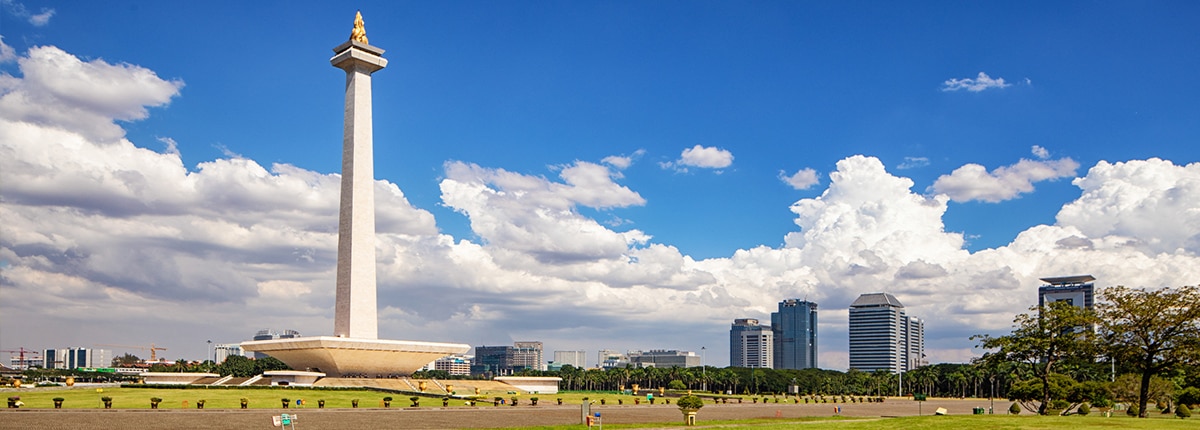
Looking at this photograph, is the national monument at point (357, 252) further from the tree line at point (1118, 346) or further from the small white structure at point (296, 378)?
the tree line at point (1118, 346)

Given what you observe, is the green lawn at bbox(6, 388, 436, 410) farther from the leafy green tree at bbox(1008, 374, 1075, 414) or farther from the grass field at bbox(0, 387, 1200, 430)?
the leafy green tree at bbox(1008, 374, 1075, 414)

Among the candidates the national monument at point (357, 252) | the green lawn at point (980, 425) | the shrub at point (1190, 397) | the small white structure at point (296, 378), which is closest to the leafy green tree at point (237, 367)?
the national monument at point (357, 252)

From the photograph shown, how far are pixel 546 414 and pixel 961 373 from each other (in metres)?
94.3

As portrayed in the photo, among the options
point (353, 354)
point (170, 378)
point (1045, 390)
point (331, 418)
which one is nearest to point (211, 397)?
point (331, 418)

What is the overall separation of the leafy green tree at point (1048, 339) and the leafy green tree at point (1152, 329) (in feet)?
8.24

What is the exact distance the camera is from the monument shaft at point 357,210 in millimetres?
83500

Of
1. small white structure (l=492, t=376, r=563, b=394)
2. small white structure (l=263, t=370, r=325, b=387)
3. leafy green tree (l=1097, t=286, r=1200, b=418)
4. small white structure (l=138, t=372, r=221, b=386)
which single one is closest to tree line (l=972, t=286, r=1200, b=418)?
leafy green tree (l=1097, t=286, r=1200, b=418)

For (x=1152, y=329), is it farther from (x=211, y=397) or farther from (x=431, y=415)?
(x=211, y=397)

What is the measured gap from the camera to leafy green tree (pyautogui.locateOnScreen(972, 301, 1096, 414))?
56281 millimetres

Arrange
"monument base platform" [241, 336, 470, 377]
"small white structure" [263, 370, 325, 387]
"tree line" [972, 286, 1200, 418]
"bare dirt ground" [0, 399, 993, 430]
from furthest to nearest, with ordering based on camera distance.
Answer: "monument base platform" [241, 336, 470, 377]
"small white structure" [263, 370, 325, 387]
"tree line" [972, 286, 1200, 418]
"bare dirt ground" [0, 399, 993, 430]

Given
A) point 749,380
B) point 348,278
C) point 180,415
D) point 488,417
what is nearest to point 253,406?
point 180,415

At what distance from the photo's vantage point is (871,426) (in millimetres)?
42781

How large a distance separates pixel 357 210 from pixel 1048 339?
55215 millimetres

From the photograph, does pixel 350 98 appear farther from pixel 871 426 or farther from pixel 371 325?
pixel 871 426
